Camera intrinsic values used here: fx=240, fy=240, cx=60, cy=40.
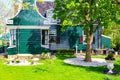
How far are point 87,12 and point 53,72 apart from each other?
9.80 m

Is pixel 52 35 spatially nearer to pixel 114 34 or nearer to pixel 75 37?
pixel 75 37

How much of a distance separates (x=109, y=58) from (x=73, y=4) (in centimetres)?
770

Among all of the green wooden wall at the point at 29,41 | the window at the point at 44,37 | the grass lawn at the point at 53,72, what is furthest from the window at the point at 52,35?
the grass lawn at the point at 53,72

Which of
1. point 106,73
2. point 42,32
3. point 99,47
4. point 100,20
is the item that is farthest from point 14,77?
point 99,47

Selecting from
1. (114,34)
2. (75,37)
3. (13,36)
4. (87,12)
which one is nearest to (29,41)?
(13,36)

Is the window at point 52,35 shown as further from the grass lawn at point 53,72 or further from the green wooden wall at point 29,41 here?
the grass lawn at point 53,72

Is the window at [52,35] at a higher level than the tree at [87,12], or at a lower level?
lower

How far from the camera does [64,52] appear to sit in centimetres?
3841

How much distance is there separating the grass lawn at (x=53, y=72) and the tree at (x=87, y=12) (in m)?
5.36

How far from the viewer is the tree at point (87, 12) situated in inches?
1101

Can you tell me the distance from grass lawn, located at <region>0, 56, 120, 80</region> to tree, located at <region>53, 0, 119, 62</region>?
5361mm

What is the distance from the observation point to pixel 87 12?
30000 millimetres

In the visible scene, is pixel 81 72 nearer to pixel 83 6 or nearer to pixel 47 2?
pixel 83 6

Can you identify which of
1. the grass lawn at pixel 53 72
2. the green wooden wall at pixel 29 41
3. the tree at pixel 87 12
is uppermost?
the tree at pixel 87 12
